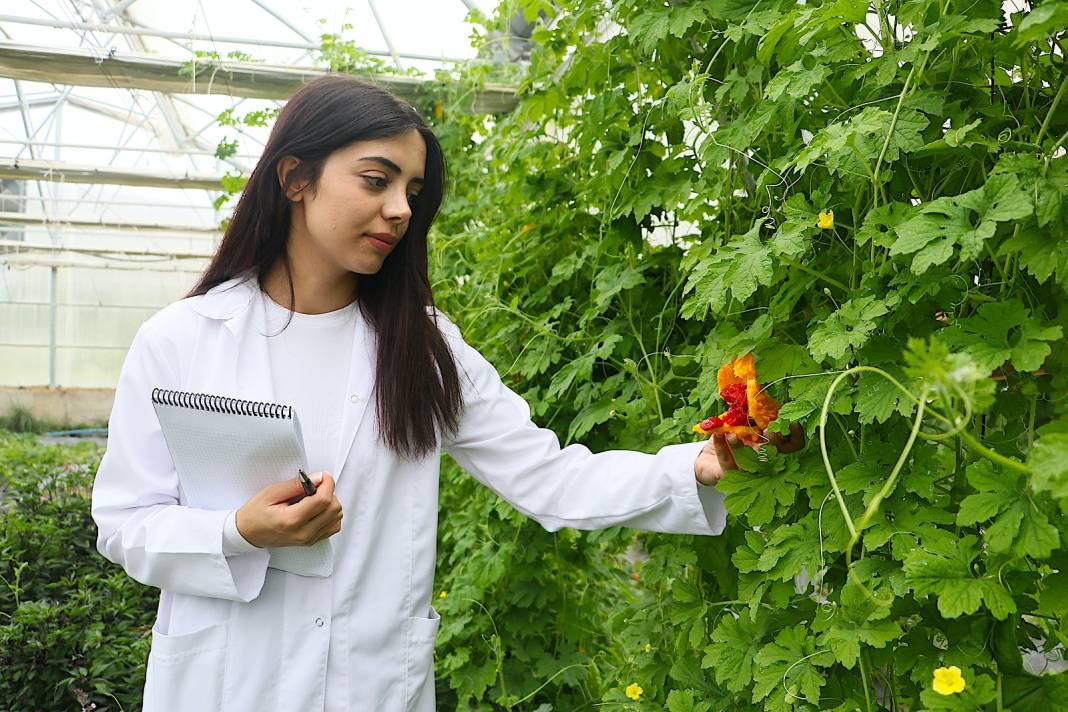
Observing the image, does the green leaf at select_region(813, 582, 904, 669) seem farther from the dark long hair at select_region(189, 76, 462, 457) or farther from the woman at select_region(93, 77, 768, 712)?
the dark long hair at select_region(189, 76, 462, 457)

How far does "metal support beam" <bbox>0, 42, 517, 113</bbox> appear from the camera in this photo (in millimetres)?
4297

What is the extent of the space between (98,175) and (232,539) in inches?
340

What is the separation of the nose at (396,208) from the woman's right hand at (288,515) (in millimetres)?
432

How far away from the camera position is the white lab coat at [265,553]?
150 cm

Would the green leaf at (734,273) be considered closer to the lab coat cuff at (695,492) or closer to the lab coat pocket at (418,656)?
the lab coat cuff at (695,492)

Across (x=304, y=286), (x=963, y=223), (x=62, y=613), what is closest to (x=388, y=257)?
(x=304, y=286)

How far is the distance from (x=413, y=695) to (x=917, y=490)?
94 cm

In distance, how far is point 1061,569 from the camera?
917mm

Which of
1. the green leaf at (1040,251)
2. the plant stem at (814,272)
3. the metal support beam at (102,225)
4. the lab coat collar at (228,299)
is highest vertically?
the green leaf at (1040,251)

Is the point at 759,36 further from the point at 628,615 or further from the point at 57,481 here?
the point at 57,481

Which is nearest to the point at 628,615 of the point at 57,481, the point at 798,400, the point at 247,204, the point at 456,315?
the point at 798,400

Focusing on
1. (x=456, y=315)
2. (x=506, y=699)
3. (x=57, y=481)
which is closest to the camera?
(x=506, y=699)

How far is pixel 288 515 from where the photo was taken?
1392mm

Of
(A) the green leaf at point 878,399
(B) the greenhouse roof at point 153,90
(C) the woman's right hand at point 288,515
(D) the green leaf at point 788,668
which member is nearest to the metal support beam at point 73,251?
(B) the greenhouse roof at point 153,90
